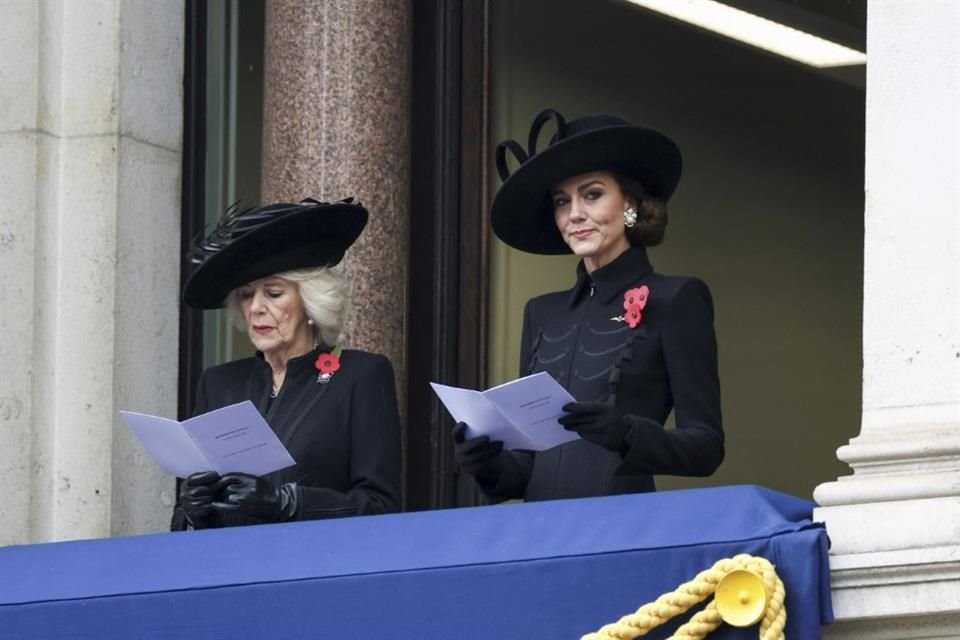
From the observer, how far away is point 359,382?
678cm

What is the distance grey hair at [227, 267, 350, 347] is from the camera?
269 inches

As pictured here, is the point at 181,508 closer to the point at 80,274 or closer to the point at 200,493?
the point at 200,493

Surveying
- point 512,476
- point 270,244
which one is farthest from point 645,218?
point 270,244

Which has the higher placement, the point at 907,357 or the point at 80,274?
the point at 80,274

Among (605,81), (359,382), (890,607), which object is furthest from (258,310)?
(605,81)

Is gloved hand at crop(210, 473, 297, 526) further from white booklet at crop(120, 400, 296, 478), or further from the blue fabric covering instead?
the blue fabric covering

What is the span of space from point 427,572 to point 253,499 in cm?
72

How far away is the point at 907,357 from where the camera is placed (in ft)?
19.2

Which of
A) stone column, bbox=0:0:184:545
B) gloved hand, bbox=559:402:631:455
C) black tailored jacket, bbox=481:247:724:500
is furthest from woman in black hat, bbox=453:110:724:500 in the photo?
stone column, bbox=0:0:184:545

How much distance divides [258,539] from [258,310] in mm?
917

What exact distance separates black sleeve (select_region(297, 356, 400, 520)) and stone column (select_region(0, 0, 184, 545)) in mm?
1810

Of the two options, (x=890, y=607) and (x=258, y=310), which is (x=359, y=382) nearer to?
(x=258, y=310)

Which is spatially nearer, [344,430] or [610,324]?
[610,324]

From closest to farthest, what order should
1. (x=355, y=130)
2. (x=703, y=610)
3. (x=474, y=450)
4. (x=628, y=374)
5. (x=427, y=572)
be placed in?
1. (x=703, y=610)
2. (x=427, y=572)
3. (x=474, y=450)
4. (x=628, y=374)
5. (x=355, y=130)
